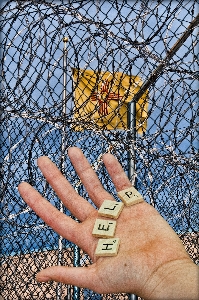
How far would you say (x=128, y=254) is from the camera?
143 centimetres

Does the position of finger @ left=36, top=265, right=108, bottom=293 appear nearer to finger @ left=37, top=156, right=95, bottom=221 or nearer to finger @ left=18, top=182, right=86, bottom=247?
finger @ left=18, top=182, right=86, bottom=247

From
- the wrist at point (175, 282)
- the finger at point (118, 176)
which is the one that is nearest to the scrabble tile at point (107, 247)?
the wrist at point (175, 282)

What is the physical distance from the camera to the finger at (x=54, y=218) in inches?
60.5

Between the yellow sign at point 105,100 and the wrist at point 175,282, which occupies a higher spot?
the yellow sign at point 105,100

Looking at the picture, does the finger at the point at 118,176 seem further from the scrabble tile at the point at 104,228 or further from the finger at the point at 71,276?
the finger at the point at 71,276

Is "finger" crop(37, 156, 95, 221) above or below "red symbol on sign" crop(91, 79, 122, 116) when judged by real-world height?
below

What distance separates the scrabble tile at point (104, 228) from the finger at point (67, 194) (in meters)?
0.10

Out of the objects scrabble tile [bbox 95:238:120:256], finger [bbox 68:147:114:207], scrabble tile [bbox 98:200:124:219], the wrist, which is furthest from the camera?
finger [bbox 68:147:114:207]

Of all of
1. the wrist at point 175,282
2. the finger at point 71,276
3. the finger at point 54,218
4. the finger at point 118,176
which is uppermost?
the finger at point 118,176

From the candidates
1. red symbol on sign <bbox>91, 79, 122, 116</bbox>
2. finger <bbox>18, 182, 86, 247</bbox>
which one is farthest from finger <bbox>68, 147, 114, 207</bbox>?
red symbol on sign <bbox>91, 79, 122, 116</bbox>

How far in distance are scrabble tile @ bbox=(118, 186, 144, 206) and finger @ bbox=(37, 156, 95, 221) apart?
0.40ft

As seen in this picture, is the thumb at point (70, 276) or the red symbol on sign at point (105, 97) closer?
the thumb at point (70, 276)

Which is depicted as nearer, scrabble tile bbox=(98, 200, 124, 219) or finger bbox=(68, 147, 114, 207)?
scrabble tile bbox=(98, 200, 124, 219)

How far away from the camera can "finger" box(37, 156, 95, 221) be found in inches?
63.3
